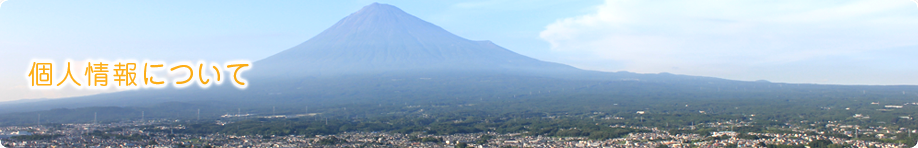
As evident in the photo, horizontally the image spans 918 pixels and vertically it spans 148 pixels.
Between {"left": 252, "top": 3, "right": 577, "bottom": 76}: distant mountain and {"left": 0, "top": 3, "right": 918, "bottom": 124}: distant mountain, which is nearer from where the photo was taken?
{"left": 0, "top": 3, "right": 918, "bottom": 124}: distant mountain

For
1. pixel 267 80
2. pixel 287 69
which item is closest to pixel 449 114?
pixel 267 80

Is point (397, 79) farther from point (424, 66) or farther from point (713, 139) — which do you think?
point (713, 139)

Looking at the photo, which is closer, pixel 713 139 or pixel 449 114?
pixel 713 139

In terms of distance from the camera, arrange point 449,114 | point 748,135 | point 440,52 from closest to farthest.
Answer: point 748,135, point 449,114, point 440,52

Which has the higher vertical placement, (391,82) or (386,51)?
(386,51)

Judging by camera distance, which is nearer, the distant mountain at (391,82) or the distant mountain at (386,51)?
the distant mountain at (391,82)

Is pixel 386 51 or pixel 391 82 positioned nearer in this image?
pixel 391 82

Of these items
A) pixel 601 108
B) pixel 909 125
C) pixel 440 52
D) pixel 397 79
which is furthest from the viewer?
pixel 440 52

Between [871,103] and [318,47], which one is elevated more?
[318,47]
